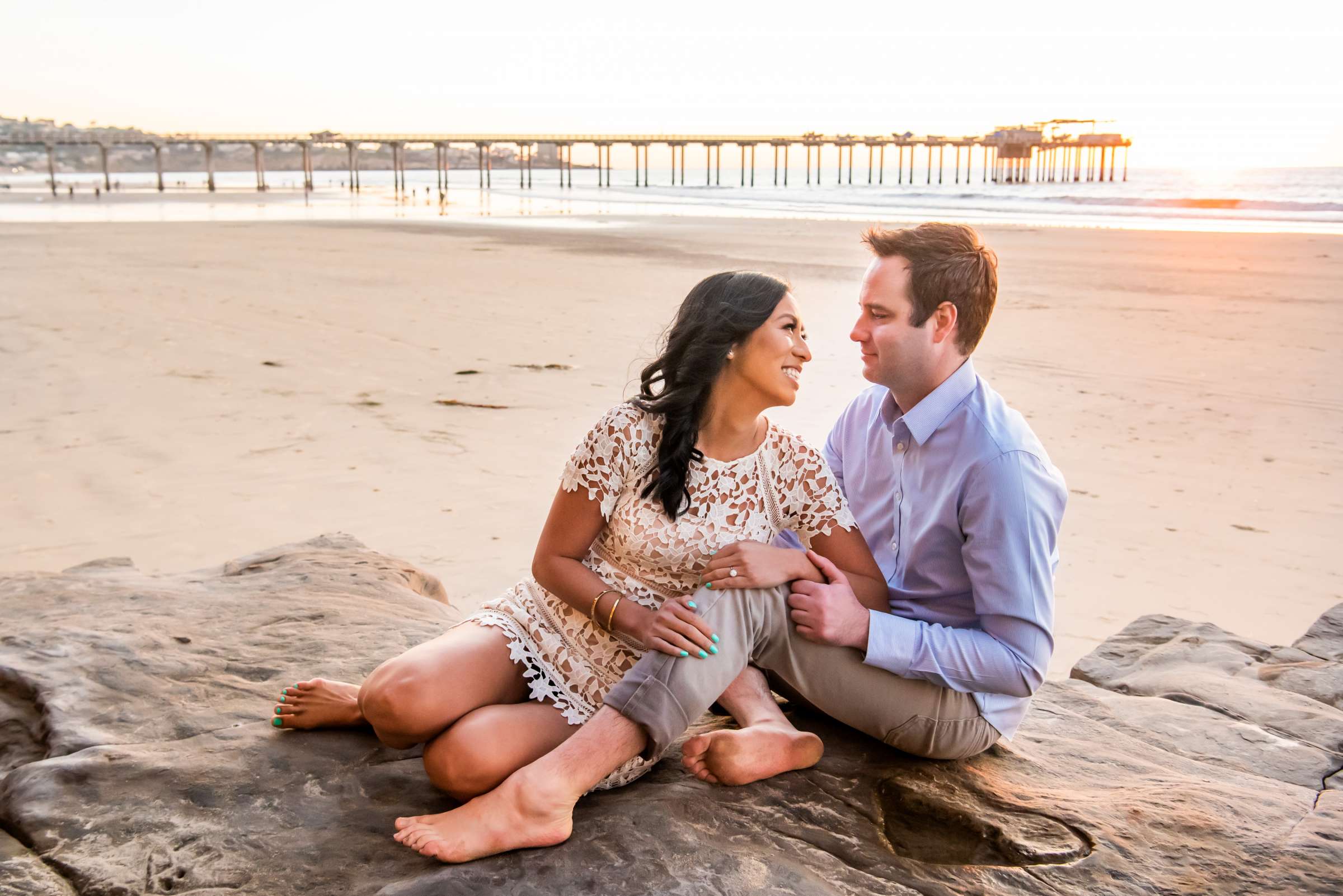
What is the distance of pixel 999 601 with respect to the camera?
7.80 ft

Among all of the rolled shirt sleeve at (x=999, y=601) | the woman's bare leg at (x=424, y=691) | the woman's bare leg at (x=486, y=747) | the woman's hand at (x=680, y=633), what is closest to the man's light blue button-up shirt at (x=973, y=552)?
the rolled shirt sleeve at (x=999, y=601)

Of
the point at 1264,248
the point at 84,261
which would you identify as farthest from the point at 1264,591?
the point at 1264,248

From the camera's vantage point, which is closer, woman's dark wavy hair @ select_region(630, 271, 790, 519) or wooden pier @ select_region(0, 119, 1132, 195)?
woman's dark wavy hair @ select_region(630, 271, 790, 519)

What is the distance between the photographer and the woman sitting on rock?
2402mm

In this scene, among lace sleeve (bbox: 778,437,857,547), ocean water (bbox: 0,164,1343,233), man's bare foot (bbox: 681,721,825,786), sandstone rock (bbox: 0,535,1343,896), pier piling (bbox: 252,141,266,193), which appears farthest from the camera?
pier piling (bbox: 252,141,266,193)

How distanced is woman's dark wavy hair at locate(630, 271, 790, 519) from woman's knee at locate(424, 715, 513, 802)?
659 millimetres

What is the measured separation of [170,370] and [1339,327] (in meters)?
10.6

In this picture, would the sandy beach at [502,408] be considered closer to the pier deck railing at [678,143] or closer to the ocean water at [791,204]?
the ocean water at [791,204]

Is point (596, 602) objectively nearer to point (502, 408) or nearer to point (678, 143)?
point (502, 408)

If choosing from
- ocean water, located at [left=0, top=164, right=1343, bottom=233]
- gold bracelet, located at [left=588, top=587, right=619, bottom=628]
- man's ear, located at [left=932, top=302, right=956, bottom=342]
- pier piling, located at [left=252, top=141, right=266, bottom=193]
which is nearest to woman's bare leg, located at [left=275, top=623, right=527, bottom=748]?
gold bracelet, located at [left=588, top=587, right=619, bottom=628]

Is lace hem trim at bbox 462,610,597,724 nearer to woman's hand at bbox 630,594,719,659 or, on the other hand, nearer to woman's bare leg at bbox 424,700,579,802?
Result: woman's bare leg at bbox 424,700,579,802

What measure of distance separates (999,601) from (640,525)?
0.83m

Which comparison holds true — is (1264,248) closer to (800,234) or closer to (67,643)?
(800,234)

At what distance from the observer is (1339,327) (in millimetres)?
10539
